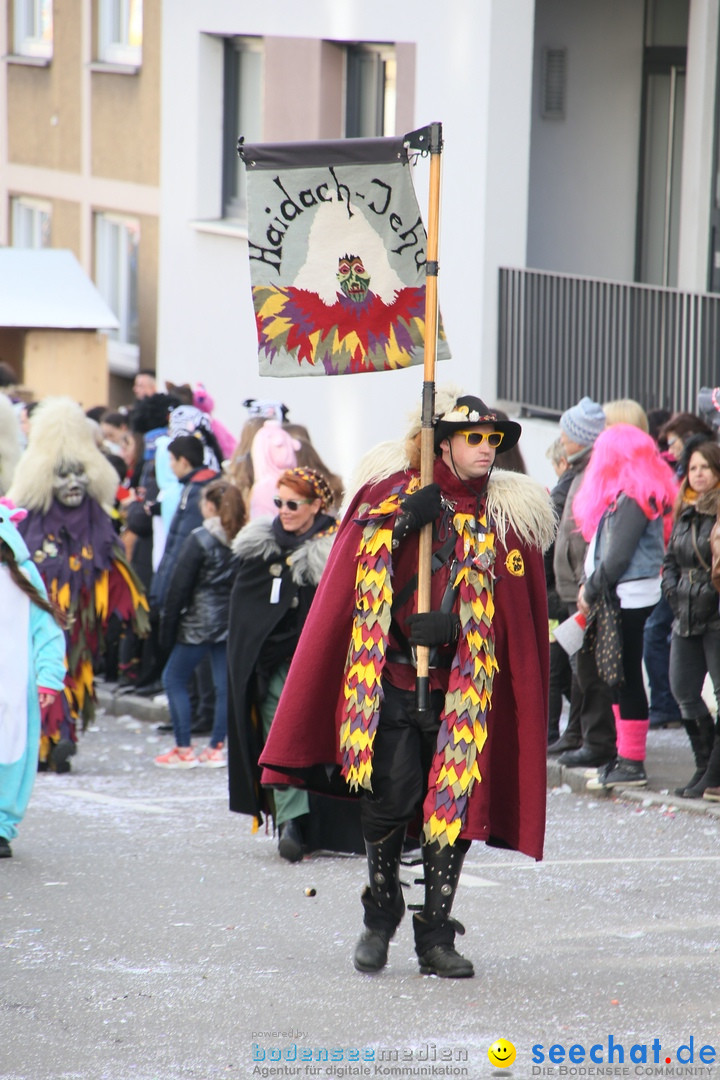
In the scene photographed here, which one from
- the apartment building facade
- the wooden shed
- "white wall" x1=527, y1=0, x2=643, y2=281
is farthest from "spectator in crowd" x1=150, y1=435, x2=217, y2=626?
the apartment building facade

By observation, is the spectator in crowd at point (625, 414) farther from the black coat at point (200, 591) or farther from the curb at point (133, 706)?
the curb at point (133, 706)

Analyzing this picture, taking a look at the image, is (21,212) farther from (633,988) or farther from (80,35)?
(633,988)

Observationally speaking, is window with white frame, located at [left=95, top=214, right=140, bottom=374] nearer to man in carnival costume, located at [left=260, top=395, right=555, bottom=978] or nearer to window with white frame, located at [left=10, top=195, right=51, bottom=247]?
window with white frame, located at [left=10, top=195, right=51, bottom=247]

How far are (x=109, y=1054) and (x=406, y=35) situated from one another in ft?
39.0

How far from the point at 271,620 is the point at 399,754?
7.81 feet

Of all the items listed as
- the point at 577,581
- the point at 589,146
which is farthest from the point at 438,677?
the point at 589,146

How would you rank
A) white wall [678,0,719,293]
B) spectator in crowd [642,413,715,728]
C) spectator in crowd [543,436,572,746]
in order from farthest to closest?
white wall [678,0,719,293] → spectator in crowd [642,413,715,728] → spectator in crowd [543,436,572,746]

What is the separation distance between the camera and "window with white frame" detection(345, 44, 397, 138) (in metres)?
16.2

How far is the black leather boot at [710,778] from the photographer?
A: 27.9ft

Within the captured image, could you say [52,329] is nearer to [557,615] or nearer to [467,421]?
[557,615]

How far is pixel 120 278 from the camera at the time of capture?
69.8 ft

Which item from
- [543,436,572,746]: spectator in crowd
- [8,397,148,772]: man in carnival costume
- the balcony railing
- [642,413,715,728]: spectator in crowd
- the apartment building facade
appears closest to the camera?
[543,436,572,746]: spectator in crowd

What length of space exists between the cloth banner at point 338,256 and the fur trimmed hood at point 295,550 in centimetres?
197

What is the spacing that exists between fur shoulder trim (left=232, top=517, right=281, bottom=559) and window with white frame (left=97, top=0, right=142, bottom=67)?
42.9 ft
